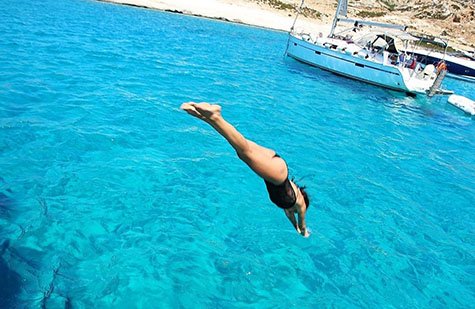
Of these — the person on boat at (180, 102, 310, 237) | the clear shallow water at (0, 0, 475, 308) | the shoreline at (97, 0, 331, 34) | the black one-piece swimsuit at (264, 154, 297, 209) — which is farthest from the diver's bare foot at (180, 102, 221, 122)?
the shoreline at (97, 0, 331, 34)

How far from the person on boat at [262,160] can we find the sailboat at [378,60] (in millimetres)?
21734

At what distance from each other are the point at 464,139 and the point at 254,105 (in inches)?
408

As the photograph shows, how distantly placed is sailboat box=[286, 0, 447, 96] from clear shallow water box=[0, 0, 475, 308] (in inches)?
260

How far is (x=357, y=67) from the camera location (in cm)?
2517

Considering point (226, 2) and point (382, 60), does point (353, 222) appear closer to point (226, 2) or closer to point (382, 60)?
point (382, 60)

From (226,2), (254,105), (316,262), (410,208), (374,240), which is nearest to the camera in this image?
(316,262)

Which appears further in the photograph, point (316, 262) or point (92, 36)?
point (92, 36)

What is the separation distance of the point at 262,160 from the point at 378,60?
77.6ft

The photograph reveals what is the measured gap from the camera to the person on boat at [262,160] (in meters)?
4.10

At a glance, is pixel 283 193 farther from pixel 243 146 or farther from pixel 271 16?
pixel 271 16

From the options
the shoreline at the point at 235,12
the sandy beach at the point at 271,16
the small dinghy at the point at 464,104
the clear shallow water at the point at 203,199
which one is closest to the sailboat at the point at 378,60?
the small dinghy at the point at 464,104

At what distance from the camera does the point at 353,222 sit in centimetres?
906

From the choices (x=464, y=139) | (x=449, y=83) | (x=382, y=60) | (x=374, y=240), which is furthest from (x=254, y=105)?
(x=449, y=83)

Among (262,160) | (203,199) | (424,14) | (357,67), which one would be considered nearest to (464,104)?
(357,67)
